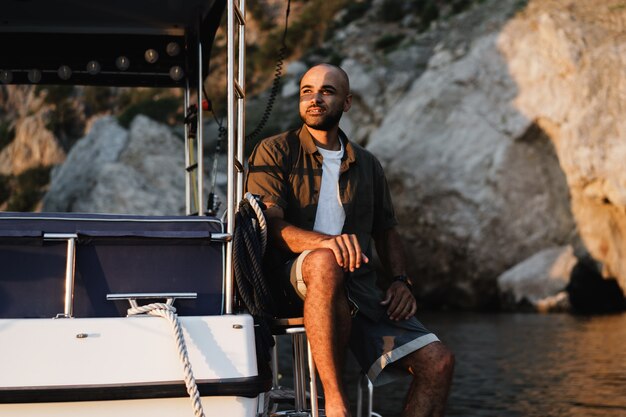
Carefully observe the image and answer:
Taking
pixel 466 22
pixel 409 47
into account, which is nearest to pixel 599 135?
pixel 466 22

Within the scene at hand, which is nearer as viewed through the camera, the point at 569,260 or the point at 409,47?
the point at 569,260

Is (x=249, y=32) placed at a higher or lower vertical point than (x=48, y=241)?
higher

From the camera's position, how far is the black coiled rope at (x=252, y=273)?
4367 mm

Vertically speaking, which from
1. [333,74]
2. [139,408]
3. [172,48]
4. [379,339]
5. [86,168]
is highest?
[86,168]

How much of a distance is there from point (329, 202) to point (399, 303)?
608 millimetres

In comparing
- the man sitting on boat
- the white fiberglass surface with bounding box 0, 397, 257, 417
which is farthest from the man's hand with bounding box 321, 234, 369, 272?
the white fiberglass surface with bounding box 0, 397, 257, 417

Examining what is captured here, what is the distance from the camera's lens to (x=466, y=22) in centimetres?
2800

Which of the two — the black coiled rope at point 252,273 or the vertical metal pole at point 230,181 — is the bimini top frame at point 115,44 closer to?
the vertical metal pole at point 230,181

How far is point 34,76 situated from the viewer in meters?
7.32

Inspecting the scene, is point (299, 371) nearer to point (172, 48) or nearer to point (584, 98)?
point (172, 48)

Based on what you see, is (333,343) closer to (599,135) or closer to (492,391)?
(492,391)

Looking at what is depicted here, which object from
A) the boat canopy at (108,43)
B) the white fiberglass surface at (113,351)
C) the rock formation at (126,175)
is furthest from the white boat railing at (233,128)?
the rock formation at (126,175)

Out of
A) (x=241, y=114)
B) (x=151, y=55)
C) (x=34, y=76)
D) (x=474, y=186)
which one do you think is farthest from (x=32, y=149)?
(x=241, y=114)

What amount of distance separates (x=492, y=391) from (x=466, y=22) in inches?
784
